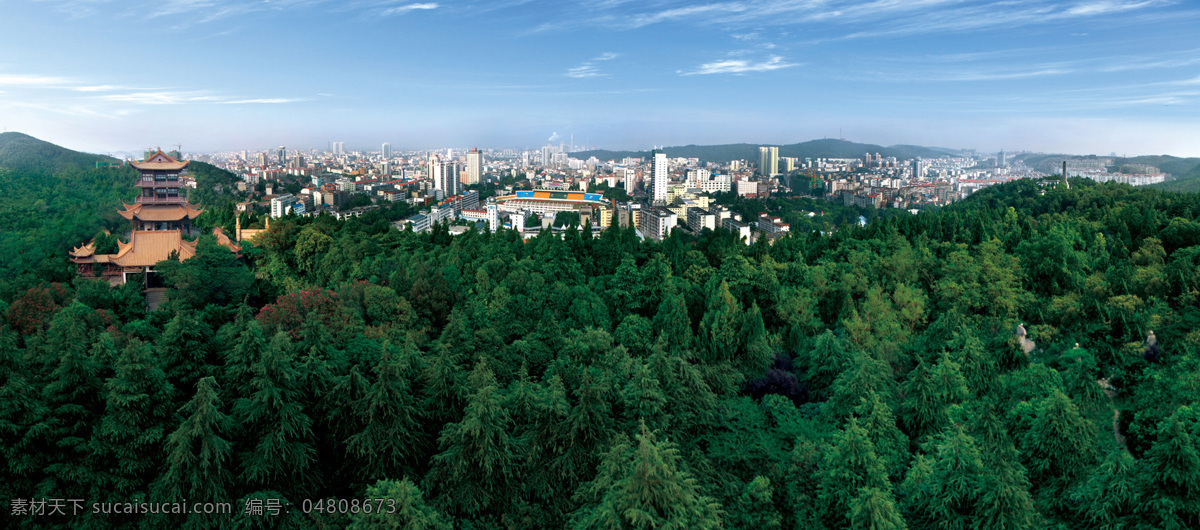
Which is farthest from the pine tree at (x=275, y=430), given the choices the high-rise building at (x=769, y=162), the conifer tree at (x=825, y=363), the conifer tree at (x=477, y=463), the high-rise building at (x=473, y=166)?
the high-rise building at (x=769, y=162)

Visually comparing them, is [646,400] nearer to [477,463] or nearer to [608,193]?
[477,463]

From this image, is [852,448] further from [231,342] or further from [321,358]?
[231,342]

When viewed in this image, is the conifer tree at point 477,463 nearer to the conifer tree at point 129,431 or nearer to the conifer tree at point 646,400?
the conifer tree at point 646,400

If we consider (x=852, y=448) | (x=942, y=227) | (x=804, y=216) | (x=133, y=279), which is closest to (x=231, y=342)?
(x=852, y=448)

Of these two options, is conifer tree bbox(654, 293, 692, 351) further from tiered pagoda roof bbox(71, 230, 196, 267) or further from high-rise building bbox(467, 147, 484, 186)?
high-rise building bbox(467, 147, 484, 186)

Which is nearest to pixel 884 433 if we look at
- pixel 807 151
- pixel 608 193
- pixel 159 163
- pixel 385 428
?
pixel 385 428

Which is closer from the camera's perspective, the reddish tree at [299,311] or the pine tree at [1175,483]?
the pine tree at [1175,483]
